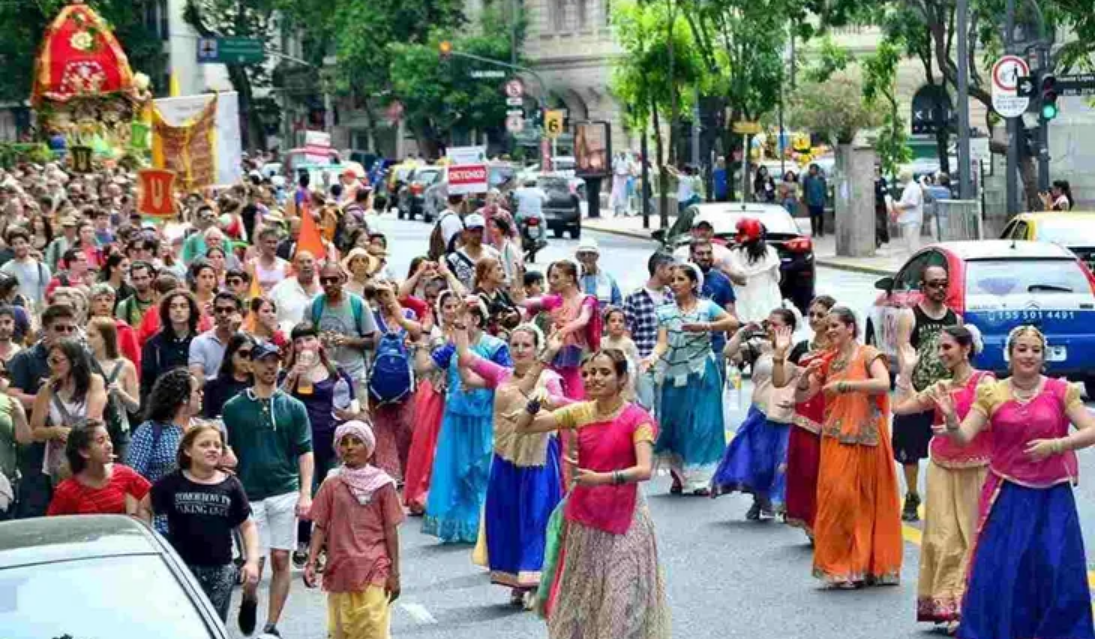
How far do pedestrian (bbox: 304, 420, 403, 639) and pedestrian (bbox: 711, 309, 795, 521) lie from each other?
15.3 feet

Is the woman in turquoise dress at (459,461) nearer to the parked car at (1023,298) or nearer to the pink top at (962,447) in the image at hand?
the pink top at (962,447)

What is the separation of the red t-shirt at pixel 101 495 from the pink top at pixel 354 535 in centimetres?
91

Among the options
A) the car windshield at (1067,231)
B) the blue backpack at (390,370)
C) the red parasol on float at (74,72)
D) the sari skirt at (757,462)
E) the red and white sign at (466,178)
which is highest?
the red parasol on float at (74,72)

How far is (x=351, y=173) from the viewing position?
3722cm

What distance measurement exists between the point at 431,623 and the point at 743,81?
149ft

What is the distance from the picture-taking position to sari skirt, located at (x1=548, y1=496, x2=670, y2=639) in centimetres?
1062

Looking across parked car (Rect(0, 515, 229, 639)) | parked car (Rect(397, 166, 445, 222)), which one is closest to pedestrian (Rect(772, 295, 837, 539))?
parked car (Rect(0, 515, 229, 639))

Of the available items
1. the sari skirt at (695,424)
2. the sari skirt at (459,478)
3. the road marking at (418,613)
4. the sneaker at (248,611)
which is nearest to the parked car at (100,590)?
the sneaker at (248,611)

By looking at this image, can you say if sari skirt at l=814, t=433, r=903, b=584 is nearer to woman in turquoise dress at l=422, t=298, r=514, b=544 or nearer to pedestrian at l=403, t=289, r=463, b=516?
woman in turquoise dress at l=422, t=298, r=514, b=544

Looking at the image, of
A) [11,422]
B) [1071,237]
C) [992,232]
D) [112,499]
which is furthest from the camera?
[992,232]

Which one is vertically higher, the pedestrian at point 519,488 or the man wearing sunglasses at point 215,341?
the man wearing sunglasses at point 215,341

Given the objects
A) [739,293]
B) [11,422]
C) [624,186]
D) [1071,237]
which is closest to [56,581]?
[11,422]

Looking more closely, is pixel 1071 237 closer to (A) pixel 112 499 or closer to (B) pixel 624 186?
(A) pixel 112 499

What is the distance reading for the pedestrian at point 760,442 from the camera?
50.2 ft
